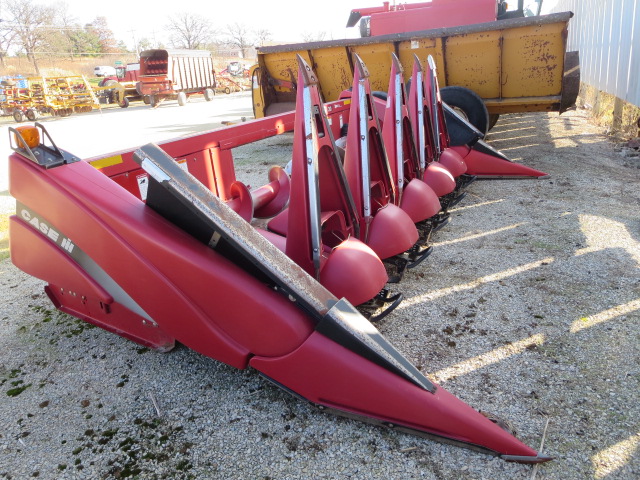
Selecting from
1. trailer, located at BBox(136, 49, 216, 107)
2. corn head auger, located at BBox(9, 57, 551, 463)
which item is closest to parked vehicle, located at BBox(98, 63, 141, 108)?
trailer, located at BBox(136, 49, 216, 107)

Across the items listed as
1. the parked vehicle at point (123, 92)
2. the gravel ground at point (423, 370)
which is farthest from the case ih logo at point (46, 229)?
the parked vehicle at point (123, 92)

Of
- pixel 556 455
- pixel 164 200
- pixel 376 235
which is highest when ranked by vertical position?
pixel 164 200

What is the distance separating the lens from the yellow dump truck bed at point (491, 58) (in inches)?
218

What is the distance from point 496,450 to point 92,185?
1.80 meters

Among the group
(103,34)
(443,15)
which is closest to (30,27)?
(103,34)

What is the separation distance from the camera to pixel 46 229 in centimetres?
214

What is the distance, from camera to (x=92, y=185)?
6.30 ft

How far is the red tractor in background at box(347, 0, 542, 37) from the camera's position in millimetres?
7176

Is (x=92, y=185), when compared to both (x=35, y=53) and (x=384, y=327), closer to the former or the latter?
(x=384, y=327)

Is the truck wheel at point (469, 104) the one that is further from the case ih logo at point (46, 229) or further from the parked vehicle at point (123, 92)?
the parked vehicle at point (123, 92)

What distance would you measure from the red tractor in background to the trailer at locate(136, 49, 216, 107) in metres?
15.0

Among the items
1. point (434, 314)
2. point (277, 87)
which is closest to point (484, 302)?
point (434, 314)

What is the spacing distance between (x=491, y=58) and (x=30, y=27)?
5017 cm

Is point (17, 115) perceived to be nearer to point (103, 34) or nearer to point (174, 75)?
point (174, 75)
